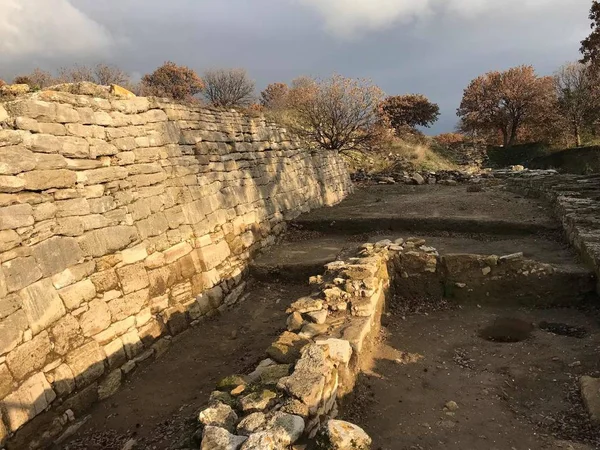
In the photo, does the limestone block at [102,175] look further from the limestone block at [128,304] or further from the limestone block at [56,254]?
the limestone block at [128,304]

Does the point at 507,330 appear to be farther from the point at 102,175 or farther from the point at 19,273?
the point at 19,273

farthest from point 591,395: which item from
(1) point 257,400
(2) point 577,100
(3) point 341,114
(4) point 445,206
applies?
(2) point 577,100

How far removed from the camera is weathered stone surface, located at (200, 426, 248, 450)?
2.93 m

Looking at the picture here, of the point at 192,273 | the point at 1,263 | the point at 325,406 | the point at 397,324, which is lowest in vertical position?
the point at 397,324

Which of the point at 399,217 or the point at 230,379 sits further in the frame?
the point at 399,217

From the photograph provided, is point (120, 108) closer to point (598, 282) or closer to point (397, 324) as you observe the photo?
point (397, 324)

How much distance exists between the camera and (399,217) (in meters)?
11.2

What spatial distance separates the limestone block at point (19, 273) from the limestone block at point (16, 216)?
414 mm

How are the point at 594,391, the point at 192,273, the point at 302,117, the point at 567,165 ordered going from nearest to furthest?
the point at 594,391, the point at 192,273, the point at 302,117, the point at 567,165

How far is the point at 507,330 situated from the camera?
6629mm

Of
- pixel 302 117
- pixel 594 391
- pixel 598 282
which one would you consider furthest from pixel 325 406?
pixel 302 117

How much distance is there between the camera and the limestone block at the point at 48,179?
17.2 feet

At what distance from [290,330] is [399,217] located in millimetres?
6606

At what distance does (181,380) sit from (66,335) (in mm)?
1641
